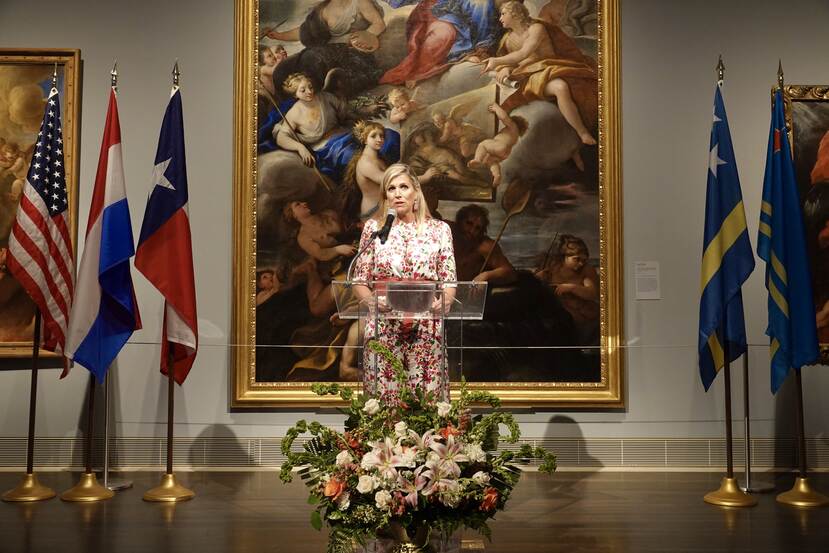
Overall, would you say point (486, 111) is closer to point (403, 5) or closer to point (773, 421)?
point (403, 5)

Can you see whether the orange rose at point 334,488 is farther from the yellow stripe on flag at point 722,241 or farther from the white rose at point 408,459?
the yellow stripe on flag at point 722,241

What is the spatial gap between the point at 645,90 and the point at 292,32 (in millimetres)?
2788

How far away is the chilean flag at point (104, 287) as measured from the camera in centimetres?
578

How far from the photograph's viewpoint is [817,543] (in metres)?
4.38

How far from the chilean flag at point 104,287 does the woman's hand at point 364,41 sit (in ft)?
6.94

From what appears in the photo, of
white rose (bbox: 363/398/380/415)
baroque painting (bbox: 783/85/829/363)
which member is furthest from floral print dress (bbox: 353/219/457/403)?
baroque painting (bbox: 783/85/829/363)

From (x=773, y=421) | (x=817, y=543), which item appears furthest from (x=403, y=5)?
(x=817, y=543)

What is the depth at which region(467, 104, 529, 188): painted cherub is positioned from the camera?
7.00 m

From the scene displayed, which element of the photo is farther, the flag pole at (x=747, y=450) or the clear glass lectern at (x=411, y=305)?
the flag pole at (x=747, y=450)

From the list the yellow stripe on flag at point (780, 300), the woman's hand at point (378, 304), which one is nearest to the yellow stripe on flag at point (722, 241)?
the yellow stripe on flag at point (780, 300)

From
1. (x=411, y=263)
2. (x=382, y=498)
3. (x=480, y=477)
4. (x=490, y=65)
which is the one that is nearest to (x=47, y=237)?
(x=411, y=263)

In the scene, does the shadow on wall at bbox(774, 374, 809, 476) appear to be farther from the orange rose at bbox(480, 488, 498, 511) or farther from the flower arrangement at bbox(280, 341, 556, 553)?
the orange rose at bbox(480, 488, 498, 511)

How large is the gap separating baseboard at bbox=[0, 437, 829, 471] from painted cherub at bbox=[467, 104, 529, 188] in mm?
2119

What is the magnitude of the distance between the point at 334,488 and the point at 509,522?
2.01 meters
